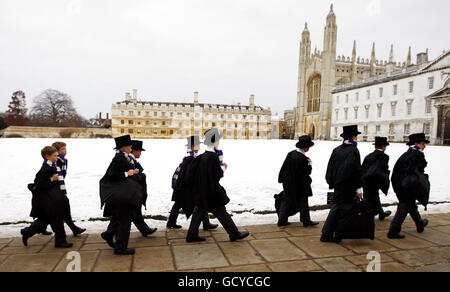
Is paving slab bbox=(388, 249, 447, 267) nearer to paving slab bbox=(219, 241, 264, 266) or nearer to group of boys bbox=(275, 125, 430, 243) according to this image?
group of boys bbox=(275, 125, 430, 243)

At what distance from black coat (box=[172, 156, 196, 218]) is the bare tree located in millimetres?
51600

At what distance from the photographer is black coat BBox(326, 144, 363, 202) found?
3889 millimetres

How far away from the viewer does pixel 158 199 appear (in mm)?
6395

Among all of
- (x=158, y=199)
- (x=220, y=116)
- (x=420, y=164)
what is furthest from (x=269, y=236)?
(x=220, y=116)

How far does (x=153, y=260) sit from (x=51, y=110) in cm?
5485

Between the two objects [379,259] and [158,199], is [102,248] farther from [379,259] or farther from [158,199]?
[379,259]

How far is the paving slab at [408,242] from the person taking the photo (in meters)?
3.85

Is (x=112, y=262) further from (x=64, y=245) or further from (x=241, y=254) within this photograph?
(x=241, y=254)

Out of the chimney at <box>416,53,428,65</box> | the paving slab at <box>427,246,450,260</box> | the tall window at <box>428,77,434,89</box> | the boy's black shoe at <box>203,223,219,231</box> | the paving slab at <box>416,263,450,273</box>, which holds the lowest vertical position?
the boy's black shoe at <box>203,223,219,231</box>

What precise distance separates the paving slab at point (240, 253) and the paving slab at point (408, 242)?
2074 millimetres

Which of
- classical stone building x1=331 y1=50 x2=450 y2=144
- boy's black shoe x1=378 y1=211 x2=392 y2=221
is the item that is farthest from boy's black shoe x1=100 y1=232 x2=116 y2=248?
classical stone building x1=331 y1=50 x2=450 y2=144

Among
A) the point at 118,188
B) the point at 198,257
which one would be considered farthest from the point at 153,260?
the point at 118,188
